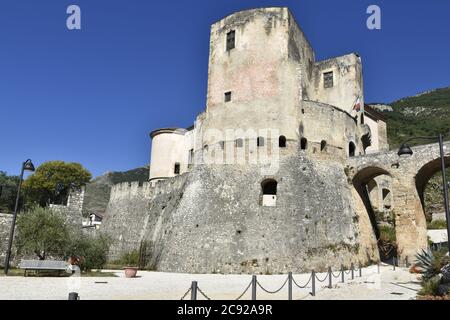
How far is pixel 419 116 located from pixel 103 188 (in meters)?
73.7

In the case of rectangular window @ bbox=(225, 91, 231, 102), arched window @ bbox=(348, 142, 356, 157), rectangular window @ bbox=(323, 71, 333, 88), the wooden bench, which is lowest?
the wooden bench

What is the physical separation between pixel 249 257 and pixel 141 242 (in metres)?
10.6

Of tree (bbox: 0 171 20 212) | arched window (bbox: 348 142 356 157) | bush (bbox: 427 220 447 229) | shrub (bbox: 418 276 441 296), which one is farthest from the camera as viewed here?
bush (bbox: 427 220 447 229)

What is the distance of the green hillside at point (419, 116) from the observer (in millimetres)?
63031

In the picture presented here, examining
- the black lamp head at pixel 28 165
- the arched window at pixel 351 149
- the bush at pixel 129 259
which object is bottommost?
the bush at pixel 129 259

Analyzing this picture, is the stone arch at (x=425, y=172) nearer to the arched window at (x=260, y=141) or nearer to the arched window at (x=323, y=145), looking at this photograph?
the arched window at (x=323, y=145)

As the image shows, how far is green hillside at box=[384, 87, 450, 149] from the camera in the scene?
63031mm

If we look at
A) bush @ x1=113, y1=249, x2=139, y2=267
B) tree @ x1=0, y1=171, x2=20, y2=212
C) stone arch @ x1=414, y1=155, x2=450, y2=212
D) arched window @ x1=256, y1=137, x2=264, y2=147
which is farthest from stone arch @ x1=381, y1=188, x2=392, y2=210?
tree @ x1=0, y1=171, x2=20, y2=212

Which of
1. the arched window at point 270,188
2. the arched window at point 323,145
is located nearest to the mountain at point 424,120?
the arched window at point 323,145

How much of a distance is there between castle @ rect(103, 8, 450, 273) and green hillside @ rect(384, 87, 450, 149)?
35990mm

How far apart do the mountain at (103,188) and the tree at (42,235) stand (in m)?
39.6

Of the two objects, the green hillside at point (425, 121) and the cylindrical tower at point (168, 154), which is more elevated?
the green hillside at point (425, 121)

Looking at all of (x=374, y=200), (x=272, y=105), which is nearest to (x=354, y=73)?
(x=272, y=105)

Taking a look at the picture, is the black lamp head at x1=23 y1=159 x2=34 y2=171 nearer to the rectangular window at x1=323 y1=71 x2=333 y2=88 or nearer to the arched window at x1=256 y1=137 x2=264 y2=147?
the arched window at x1=256 y1=137 x2=264 y2=147
